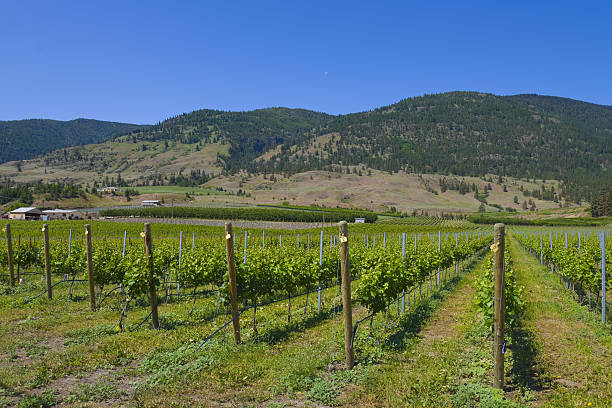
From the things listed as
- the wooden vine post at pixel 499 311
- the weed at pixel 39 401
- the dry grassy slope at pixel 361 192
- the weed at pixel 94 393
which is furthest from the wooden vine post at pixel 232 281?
the dry grassy slope at pixel 361 192

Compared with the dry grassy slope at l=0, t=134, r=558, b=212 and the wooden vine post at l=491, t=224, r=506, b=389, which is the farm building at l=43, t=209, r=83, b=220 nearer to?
the dry grassy slope at l=0, t=134, r=558, b=212

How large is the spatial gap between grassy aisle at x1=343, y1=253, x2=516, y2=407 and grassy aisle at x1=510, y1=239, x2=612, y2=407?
83 cm

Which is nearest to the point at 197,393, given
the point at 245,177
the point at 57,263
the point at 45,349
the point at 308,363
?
the point at 308,363

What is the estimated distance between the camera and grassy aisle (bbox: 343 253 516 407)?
5859 millimetres

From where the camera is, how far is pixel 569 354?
310 inches

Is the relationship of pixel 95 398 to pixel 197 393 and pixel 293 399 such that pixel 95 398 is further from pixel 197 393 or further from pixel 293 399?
pixel 293 399

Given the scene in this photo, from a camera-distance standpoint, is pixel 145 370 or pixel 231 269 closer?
pixel 145 370

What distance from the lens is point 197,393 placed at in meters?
6.14

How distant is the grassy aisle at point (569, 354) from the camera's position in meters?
6.04

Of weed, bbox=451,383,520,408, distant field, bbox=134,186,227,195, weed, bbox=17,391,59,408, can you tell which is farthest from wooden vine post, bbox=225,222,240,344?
distant field, bbox=134,186,227,195

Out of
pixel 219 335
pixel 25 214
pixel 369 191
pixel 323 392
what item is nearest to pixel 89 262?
pixel 219 335

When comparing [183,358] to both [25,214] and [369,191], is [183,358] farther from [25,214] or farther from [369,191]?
[369,191]

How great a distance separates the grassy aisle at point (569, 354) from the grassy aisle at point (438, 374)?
83cm

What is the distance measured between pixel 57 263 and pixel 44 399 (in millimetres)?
9565
